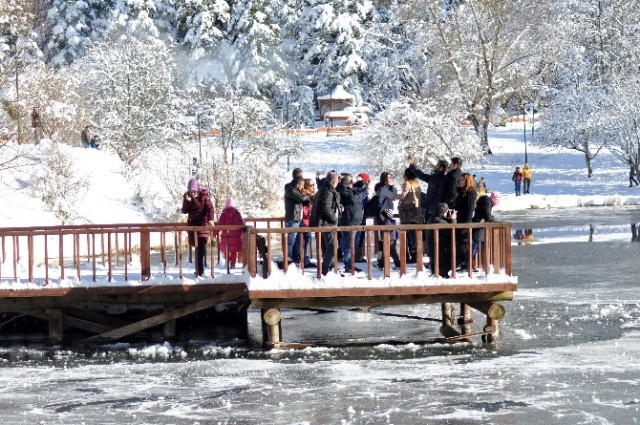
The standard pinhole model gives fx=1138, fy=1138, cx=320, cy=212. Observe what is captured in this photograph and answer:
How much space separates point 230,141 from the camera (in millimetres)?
57625

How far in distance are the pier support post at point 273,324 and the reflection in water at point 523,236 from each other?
16747mm

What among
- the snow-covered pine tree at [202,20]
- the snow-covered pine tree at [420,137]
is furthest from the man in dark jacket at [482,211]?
the snow-covered pine tree at [202,20]

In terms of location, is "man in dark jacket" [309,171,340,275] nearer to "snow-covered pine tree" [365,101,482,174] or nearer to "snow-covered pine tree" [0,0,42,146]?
"snow-covered pine tree" [0,0,42,146]

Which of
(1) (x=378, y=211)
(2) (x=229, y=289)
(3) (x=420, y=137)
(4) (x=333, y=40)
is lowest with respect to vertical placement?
(2) (x=229, y=289)

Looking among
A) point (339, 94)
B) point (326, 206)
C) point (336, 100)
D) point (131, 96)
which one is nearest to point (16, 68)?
point (131, 96)

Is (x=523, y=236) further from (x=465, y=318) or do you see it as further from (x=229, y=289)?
(x=229, y=289)

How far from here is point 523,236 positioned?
112ft

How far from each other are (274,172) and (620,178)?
22.2 m

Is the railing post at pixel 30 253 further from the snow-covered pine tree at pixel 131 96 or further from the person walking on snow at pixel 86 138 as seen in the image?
the snow-covered pine tree at pixel 131 96

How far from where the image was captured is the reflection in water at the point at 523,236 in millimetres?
32003

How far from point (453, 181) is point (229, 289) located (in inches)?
143

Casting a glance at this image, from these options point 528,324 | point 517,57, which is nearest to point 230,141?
point 517,57

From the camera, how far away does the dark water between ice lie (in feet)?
38.9

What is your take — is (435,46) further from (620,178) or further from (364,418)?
(364,418)
